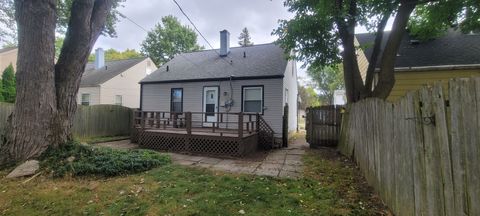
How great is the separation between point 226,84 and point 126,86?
490 inches

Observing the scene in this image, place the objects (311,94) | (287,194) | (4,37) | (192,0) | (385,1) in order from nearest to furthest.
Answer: (287,194) < (385,1) < (192,0) < (4,37) < (311,94)

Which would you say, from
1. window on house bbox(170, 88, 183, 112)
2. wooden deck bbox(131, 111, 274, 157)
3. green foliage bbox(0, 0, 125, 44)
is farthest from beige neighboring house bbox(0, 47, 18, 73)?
wooden deck bbox(131, 111, 274, 157)

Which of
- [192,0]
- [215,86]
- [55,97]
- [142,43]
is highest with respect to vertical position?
[142,43]

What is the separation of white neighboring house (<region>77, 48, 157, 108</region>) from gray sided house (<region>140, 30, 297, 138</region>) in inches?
275

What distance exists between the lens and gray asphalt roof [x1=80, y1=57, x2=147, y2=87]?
19.3m

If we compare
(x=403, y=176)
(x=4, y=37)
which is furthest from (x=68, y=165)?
(x=4, y=37)

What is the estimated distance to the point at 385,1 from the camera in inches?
279

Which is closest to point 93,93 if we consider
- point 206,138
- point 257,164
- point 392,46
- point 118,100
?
point 118,100

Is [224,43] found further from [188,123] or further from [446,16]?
[446,16]

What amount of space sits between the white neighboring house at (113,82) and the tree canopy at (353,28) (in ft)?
49.1

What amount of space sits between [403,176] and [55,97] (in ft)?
23.1

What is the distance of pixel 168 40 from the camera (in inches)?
1312

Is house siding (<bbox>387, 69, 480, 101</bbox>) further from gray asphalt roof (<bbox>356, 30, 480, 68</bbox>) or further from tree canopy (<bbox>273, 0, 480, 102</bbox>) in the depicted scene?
tree canopy (<bbox>273, 0, 480, 102</bbox>)

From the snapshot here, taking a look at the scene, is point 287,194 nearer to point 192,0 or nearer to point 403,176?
point 403,176
